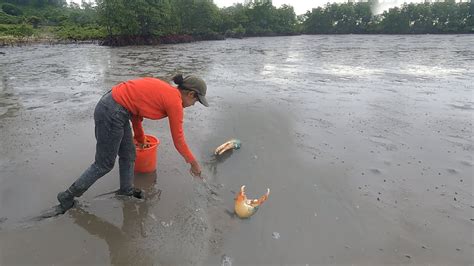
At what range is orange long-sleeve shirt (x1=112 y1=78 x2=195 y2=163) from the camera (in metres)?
3.01

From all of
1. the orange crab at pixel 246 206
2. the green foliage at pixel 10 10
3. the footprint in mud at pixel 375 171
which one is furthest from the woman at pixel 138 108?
the green foliage at pixel 10 10

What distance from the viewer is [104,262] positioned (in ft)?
9.37

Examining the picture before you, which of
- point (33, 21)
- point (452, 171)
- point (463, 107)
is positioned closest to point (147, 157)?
point (452, 171)

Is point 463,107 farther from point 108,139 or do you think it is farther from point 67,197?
point 67,197

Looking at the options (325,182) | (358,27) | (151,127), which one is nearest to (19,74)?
(151,127)

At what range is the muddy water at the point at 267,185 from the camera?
3078 millimetres

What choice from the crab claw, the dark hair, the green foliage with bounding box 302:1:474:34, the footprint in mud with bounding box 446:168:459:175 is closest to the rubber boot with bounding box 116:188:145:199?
the dark hair

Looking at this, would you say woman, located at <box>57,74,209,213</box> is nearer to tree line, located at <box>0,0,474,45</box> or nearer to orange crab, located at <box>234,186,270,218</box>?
orange crab, located at <box>234,186,270,218</box>

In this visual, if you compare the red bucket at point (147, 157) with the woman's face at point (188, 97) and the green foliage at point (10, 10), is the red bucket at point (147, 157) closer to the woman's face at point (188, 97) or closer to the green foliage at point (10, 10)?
the woman's face at point (188, 97)

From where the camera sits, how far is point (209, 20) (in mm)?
45312

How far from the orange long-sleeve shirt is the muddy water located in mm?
972

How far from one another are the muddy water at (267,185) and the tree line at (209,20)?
2791 cm

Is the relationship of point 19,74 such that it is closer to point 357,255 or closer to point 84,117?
point 84,117

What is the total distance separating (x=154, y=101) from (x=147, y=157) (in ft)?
4.52
